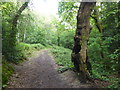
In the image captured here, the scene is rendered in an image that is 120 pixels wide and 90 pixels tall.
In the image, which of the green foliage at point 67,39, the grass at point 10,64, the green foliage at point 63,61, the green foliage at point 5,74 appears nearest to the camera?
the green foliage at point 5,74

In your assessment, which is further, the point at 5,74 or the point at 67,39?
the point at 67,39

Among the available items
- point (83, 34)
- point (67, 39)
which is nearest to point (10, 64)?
point (83, 34)

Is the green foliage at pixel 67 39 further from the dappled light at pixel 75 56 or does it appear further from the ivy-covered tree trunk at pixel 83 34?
the ivy-covered tree trunk at pixel 83 34

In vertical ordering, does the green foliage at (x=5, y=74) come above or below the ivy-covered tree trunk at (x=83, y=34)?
below

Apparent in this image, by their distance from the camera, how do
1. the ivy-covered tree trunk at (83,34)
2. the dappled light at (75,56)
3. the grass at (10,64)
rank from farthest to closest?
the ivy-covered tree trunk at (83,34), the dappled light at (75,56), the grass at (10,64)

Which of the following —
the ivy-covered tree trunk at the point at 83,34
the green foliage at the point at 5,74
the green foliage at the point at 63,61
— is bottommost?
the green foliage at the point at 63,61

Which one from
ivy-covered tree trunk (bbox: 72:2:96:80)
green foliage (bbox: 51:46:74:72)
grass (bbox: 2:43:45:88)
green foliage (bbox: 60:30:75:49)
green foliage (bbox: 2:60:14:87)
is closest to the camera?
green foliage (bbox: 2:60:14:87)

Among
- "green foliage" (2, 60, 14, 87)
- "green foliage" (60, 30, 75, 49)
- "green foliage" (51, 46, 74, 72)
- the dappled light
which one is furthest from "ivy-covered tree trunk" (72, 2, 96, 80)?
"green foliage" (60, 30, 75, 49)

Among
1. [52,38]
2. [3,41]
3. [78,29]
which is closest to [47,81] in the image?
[78,29]

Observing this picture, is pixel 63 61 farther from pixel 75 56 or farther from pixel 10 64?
pixel 10 64

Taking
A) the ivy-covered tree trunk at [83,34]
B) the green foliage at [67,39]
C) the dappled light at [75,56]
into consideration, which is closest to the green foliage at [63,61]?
the dappled light at [75,56]

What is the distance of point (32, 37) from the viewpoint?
26.8 m

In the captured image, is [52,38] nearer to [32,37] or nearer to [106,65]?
[32,37]

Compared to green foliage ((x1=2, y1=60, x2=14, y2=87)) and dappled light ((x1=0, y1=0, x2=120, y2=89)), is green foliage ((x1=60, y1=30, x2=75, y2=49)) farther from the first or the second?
green foliage ((x1=2, y1=60, x2=14, y2=87))
